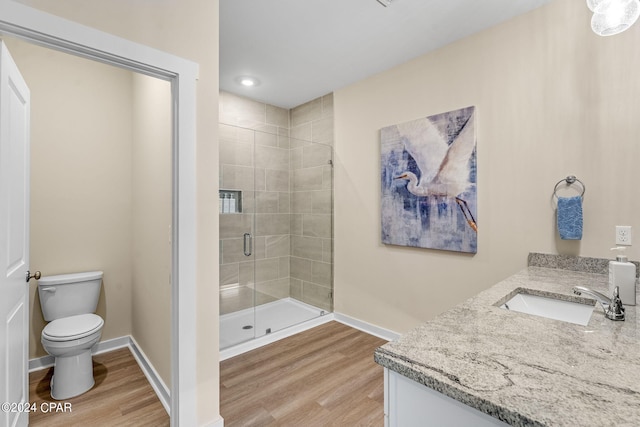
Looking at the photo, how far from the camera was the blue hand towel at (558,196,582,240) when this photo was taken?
5.95ft

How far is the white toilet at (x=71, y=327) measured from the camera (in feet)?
6.70

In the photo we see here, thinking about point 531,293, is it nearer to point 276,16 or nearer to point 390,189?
point 390,189

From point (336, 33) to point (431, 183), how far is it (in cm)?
142

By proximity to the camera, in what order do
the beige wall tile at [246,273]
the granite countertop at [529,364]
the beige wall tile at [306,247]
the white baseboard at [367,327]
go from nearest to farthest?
the granite countertop at [529,364] < the white baseboard at [367,327] < the beige wall tile at [246,273] < the beige wall tile at [306,247]

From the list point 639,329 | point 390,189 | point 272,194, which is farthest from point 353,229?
point 639,329

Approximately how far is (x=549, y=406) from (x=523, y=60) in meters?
2.27

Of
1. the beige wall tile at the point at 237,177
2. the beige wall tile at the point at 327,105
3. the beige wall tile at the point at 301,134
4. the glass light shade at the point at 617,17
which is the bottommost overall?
the beige wall tile at the point at 237,177

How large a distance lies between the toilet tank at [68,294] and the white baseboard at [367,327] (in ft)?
7.67

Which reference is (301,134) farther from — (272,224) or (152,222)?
(152,222)

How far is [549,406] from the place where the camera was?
612 mm

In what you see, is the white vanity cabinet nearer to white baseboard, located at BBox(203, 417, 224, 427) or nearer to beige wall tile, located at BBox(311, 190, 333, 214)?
white baseboard, located at BBox(203, 417, 224, 427)

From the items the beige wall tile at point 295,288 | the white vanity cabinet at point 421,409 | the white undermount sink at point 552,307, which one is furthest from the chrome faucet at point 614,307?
the beige wall tile at point 295,288

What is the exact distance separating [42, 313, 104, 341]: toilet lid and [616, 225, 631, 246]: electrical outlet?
135 inches

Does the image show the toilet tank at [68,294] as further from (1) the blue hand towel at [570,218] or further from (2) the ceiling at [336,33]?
(1) the blue hand towel at [570,218]
